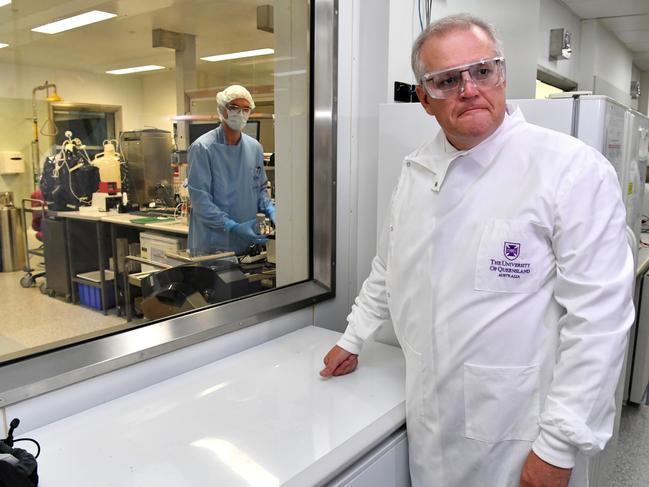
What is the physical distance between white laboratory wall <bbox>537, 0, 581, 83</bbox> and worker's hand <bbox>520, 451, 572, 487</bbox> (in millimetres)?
3332

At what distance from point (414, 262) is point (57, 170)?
8.33 feet

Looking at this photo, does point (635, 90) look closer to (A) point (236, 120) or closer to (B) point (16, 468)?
(A) point (236, 120)

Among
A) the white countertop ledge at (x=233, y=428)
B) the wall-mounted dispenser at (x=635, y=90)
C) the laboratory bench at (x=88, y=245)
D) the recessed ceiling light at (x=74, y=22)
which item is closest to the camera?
the white countertop ledge at (x=233, y=428)

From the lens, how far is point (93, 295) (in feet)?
9.85

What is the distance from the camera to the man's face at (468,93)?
109cm

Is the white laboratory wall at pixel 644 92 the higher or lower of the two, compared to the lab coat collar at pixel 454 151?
higher

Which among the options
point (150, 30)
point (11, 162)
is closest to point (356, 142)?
point (11, 162)

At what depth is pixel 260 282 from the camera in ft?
7.02

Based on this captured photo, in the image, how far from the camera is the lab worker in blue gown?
2.78 meters

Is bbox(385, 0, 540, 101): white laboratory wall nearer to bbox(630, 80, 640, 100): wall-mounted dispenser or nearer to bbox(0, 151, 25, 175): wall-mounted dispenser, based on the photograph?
bbox(0, 151, 25, 175): wall-mounted dispenser

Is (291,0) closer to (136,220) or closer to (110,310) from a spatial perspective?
(110,310)

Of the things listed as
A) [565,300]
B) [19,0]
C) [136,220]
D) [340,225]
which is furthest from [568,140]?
[136,220]

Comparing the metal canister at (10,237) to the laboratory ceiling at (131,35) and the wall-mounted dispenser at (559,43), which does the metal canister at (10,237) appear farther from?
the wall-mounted dispenser at (559,43)

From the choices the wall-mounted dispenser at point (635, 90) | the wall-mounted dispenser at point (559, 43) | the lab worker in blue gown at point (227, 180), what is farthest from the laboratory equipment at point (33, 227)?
the wall-mounted dispenser at point (635, 90)
